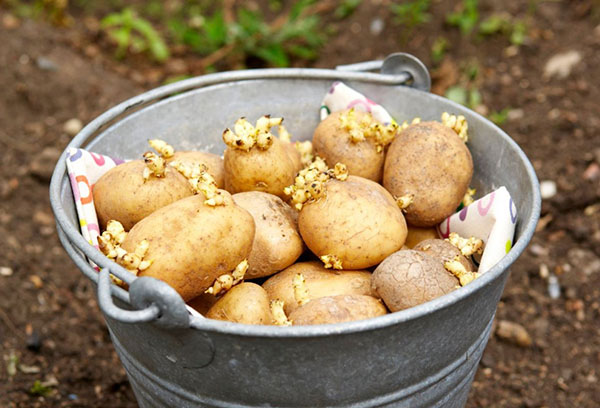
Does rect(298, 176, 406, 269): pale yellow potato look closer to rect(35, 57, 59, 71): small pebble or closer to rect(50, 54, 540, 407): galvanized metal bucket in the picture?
rect(50, 54, 540, 407): galvanized metal bucket

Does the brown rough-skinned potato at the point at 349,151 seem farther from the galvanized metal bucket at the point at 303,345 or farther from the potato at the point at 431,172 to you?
the galvanized metal bucket at the point at 303,345

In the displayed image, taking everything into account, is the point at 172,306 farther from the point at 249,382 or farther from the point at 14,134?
the point at 14,134

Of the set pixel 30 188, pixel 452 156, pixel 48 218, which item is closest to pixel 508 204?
pixel 452 156

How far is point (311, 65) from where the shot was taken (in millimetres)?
3332

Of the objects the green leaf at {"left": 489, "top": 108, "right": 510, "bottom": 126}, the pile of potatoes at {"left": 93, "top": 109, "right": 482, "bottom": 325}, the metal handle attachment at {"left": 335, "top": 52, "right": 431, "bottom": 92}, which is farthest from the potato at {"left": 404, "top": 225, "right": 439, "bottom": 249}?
the green leaf at {"left": 489, "top": 108, "right": 510, "bottom": 126}

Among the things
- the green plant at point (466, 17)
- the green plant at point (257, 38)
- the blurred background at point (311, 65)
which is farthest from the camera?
the green plant at point (257, 38)

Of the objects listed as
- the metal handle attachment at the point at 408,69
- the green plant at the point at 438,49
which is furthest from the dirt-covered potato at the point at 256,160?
the green plant at the point at 438,49

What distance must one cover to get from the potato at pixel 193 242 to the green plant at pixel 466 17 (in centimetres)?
232

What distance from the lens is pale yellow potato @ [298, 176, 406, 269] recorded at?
1267 mm

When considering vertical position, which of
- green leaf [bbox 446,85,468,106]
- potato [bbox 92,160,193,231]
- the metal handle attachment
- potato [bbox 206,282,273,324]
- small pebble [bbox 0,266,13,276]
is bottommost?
green leaf [bbox 446,85,468,106]

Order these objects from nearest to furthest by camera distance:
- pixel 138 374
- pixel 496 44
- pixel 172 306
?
pixel 172 306 → pixel 138 374 → pixel 496 44

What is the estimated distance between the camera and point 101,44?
3545mm

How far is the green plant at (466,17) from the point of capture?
124 inches

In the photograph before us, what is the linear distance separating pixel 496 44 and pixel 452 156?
2.01 meters
